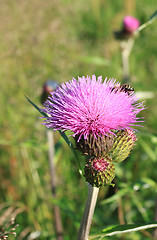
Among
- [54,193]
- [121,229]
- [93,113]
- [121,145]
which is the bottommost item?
[121,229]

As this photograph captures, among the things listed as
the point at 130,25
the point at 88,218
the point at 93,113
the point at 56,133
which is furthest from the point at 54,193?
the point at 130,25

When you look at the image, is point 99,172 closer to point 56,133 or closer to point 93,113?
point 93,113

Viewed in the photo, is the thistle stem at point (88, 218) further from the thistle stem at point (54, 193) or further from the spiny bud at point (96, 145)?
the thistle stem at point (54, 193)

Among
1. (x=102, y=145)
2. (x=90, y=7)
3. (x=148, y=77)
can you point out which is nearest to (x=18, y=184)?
(x=102, y=145)

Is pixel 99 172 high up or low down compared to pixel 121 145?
down

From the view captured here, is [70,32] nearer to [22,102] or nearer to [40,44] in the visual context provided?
[40,44]

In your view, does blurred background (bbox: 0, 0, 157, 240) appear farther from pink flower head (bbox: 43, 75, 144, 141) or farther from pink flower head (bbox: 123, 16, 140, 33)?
pink flower head (bbox: 43, 75, 144, 141)
